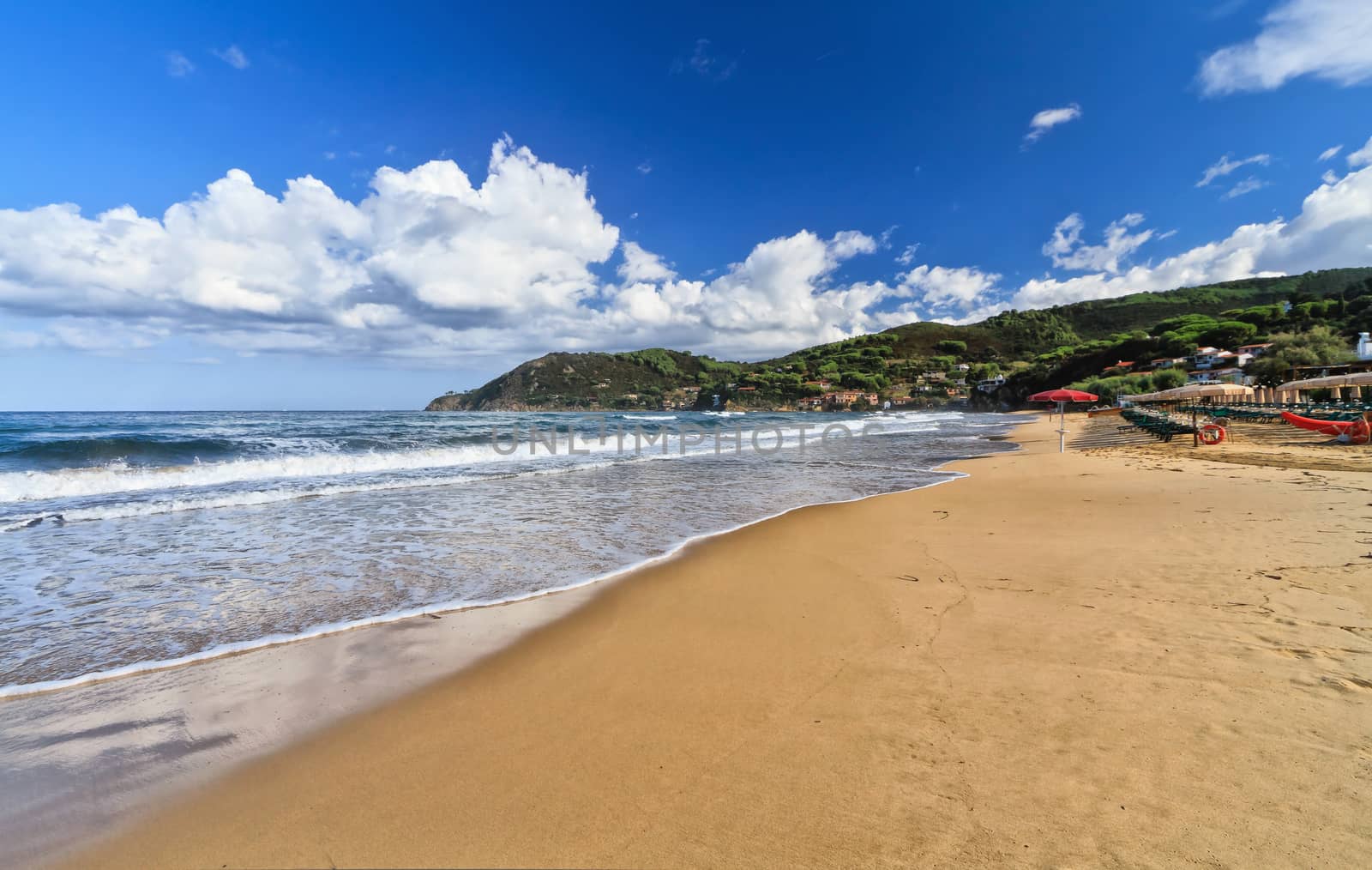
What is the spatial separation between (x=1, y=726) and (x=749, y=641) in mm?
4418

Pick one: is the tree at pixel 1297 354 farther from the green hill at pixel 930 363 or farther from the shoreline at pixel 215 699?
the shoreline at pixel 215 699

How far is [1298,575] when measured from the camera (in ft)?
15.1

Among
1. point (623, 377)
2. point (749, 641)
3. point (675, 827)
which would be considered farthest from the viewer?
point (623, 377)

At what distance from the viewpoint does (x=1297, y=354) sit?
1578 inches

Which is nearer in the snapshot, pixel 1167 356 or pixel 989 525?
pixel 989 525

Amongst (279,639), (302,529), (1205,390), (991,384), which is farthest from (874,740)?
(991,384)

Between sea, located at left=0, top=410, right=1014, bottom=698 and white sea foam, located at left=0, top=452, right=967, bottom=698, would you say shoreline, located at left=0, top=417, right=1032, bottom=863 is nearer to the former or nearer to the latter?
white sea foam, located at left=0, top=452, right=967, bottom=698

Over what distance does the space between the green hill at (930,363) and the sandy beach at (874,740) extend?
88.3m

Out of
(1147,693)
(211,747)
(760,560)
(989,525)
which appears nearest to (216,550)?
(211,747)

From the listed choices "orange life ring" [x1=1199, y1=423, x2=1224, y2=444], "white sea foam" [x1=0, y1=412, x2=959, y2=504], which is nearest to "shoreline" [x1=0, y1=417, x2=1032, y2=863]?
"white sea foam" [x1=0, y1=412, x2=959, y2=504]

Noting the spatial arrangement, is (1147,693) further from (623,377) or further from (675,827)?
(623,377)

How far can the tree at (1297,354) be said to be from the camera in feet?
128

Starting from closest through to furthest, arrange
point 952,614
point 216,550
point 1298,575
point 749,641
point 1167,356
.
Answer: point 749,641
point 952,614
point 1298,575
point 216,550
point 1167,356

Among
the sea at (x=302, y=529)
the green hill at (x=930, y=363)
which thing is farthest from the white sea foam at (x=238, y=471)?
the green hill at (x=930, y=363)
